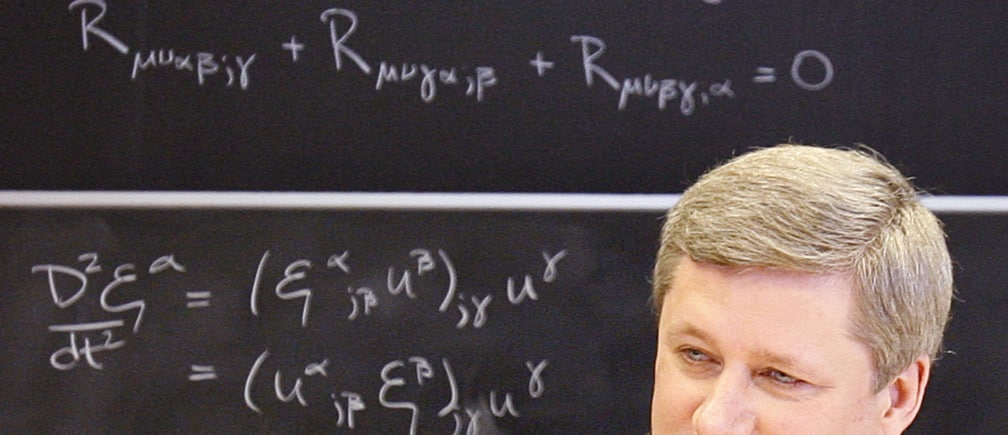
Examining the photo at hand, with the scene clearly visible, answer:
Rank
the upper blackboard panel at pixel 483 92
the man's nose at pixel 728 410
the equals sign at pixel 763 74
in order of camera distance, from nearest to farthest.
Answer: the man's nose at pixel 728 410 < the upper blackboard panel at pixel 483 92 < the equals sign at pixel 763 74

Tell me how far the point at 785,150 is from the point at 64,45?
1.16 metres

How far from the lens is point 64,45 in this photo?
1.83 metres

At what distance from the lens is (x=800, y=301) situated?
3.79 feet

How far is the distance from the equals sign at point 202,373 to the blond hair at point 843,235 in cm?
90

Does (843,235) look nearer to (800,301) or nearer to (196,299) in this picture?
(800,301)

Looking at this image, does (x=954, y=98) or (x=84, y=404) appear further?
(x=954, y=98)

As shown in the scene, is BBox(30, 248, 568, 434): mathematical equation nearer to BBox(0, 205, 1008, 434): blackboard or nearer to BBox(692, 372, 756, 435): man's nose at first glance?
BBox(0, 205, 1008, 434): blackboard

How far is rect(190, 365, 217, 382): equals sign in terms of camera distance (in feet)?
6.11

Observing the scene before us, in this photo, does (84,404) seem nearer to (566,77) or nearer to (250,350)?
(250,350)

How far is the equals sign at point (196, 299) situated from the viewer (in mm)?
1862

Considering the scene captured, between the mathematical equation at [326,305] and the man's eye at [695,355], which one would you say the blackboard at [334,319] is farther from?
the man's eye at [695,355]

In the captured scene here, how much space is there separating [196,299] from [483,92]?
22.3 inches

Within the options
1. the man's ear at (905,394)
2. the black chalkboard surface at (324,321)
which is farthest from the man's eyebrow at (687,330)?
the black chalkboard surface at (324,321)

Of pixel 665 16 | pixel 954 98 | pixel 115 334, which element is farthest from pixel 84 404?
pixel 954 98
